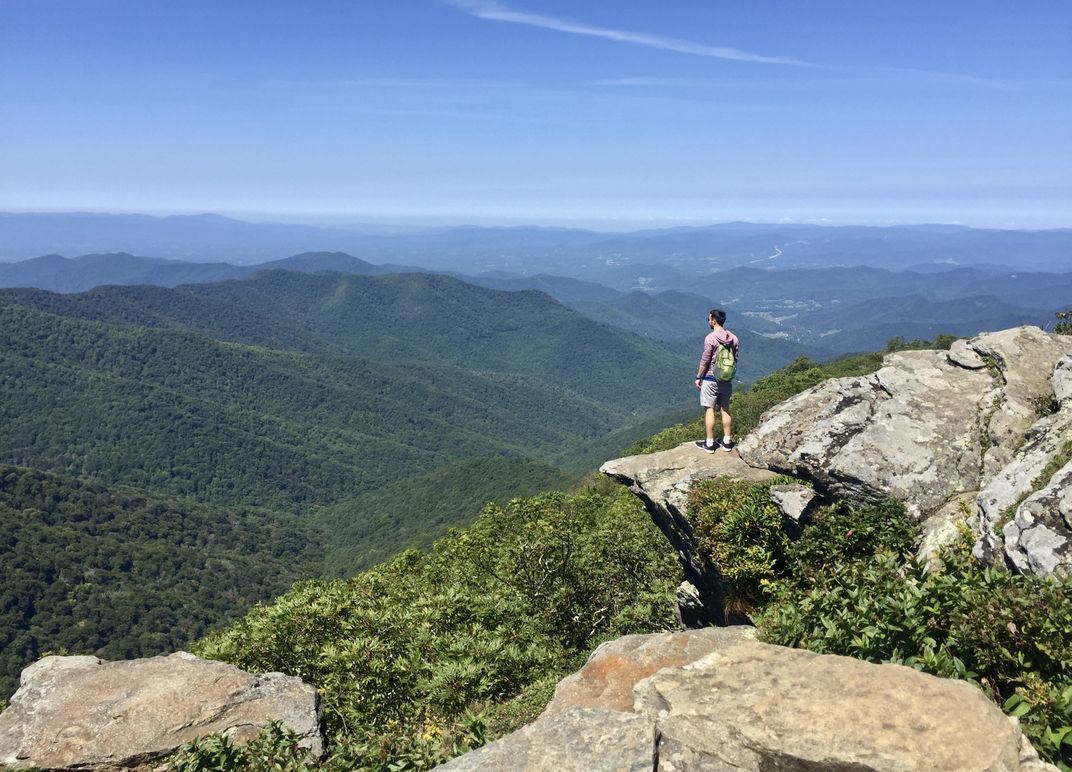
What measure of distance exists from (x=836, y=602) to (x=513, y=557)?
14235 millimetres

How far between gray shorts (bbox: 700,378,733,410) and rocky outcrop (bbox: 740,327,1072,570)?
1.53 meters

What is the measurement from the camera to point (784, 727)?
18.6 feet

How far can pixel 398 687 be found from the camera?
13.3m

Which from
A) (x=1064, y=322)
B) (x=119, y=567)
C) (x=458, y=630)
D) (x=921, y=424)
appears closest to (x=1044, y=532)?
(x=921, y=424)

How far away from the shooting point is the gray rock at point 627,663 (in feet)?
26.8

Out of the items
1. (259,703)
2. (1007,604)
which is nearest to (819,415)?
(1007,604)

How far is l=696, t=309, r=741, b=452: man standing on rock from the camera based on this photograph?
16.8 m

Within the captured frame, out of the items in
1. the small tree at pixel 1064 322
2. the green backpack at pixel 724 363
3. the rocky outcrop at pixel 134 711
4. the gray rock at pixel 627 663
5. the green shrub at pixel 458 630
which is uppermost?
the small tree at pixel 1064 322

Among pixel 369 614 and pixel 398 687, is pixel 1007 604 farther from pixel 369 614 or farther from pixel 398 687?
pixel 369 614

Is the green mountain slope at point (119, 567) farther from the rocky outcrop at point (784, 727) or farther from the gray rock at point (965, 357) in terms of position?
the rocky outcrop at point (784, 727)

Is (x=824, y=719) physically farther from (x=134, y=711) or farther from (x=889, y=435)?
(x=134, y=711)

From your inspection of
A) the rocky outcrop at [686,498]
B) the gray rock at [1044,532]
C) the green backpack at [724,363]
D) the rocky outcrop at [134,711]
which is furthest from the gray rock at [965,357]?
the rocky outcrop at [134,711]

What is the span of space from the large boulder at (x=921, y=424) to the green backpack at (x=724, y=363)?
1.63 metres

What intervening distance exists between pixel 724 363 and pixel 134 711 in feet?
49.4
